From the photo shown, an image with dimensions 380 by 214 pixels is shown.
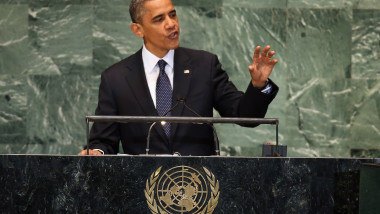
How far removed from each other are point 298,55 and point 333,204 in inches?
127

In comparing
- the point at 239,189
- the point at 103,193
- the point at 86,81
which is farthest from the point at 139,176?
the point at 86,81

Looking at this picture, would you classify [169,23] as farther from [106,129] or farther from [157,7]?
[106,129]

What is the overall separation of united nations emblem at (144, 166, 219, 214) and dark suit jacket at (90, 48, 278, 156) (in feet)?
3.33

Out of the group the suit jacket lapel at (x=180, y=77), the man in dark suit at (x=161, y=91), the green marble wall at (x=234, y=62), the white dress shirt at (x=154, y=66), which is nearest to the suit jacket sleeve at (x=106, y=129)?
the man in dark suit at (x=161, y=91)

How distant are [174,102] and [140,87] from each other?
0.26m

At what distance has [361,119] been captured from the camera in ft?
17.6

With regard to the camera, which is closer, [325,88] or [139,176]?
[139,176]

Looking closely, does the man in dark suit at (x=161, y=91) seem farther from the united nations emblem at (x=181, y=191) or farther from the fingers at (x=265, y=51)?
the united nations emblem at (x=181, y=191)

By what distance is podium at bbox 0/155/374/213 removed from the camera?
229cm

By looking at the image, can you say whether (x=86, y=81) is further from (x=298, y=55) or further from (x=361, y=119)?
(x=361, y=119)

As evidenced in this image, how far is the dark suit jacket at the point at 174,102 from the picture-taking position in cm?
344

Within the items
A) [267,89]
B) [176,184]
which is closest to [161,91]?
[267,89]

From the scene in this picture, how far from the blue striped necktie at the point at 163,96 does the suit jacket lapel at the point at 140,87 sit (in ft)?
0.14

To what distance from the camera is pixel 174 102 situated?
137 inches
